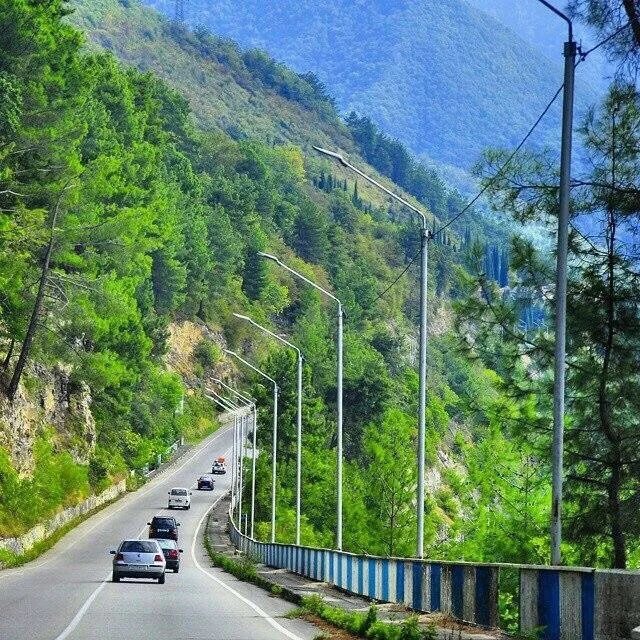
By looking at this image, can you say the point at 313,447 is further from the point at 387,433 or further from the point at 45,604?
the point at 45,604

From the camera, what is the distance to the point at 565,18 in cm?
2250

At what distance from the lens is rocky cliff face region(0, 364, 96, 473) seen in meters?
74.7

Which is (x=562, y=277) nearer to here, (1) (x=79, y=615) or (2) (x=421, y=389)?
(2) (x=421, y=389)

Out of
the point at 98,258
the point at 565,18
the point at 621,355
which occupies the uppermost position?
the point at 98,258

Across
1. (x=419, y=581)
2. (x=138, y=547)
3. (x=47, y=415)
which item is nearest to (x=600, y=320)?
(x=419, y=581)

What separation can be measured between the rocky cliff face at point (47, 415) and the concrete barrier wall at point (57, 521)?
121 inches

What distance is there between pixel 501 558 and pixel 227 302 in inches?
4848

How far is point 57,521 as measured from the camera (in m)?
82.9

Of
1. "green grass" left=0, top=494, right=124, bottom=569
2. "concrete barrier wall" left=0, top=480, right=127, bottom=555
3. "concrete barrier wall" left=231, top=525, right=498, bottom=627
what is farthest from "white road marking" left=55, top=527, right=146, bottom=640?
"concrete barrier wall" left=0, top=480, right=127, bottom=555

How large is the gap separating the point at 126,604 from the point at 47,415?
59105 mm

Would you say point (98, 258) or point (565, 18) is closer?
point (565, 18)

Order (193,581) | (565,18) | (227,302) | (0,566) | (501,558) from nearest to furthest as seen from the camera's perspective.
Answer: (565,18)
(193,581)
(0,566)
(501,558)
(227,302)

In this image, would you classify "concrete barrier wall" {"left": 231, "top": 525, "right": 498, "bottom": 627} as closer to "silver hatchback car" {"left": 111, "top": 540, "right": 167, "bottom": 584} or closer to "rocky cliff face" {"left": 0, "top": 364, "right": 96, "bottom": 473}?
"silver hatchback car" {"left": 111, "top": 540, "right": 167, "bottom": 584}

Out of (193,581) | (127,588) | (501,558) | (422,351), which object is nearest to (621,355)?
(422,351)
